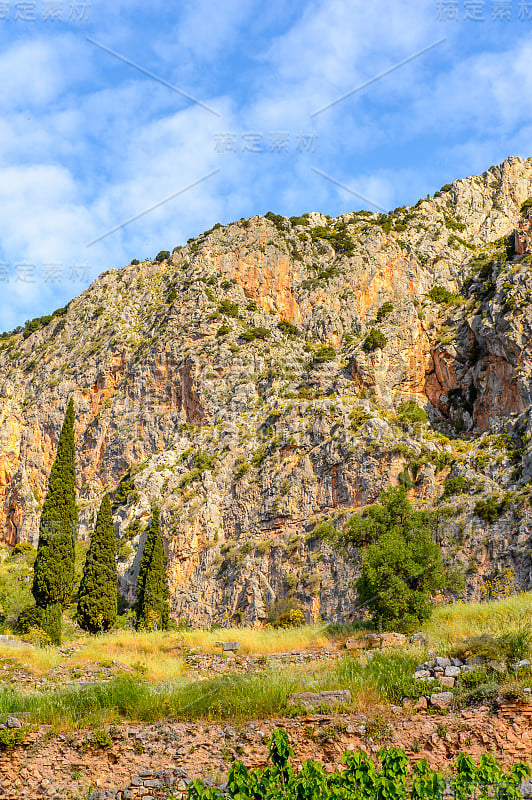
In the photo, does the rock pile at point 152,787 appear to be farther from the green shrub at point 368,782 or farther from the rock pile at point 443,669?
the rock pile at point 443,669

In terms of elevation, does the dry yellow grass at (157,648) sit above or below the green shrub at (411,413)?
below

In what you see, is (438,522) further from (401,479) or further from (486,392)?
(486,392)

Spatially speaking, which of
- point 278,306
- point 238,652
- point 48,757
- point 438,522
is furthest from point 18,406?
point 48,757

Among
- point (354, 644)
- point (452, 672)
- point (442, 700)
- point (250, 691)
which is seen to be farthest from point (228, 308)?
point (442, 700)

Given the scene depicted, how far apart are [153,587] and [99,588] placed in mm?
4049

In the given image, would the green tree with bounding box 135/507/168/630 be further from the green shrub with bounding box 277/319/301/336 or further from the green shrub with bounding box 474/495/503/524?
the green shrub with bounding box 277/319/301/336

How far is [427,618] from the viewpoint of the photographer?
66.1ft

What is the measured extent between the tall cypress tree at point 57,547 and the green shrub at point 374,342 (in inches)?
1077

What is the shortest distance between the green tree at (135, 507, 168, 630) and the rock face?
3.70m

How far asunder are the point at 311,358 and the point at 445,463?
72.7 feet

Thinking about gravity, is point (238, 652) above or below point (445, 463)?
below

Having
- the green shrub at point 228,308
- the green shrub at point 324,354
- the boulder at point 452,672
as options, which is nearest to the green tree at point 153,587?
the green shrub at point 324,354

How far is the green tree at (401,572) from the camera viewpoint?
66.3 ft

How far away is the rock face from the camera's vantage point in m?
40.3
